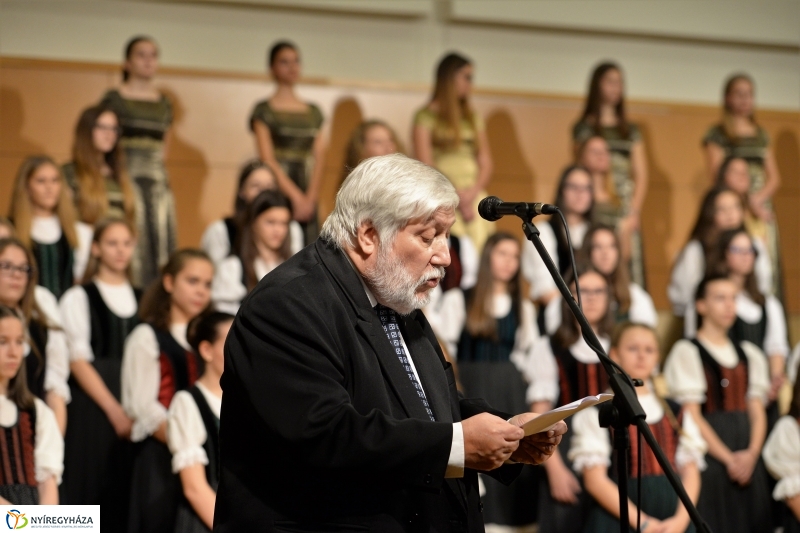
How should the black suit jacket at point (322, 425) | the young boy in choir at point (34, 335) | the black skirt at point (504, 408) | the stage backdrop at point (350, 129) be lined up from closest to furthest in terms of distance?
1. the black suit jacket at point (322, 425)
2. the young boy in choir at point (34, 335)
3. the black skirt at point (504, 408)
4. the stage backdrop at point (350, 129)

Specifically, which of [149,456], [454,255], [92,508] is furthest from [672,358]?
[92,508]

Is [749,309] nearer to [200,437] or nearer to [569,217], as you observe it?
[569,217]

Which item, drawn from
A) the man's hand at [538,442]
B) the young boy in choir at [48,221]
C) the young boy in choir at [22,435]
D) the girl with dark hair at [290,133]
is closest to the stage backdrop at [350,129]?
the girl with dark hair at [290,133]

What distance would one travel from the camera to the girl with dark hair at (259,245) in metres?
4.75

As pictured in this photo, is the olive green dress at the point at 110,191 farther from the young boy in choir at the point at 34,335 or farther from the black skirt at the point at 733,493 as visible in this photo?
the black skirt at the point at 733,493

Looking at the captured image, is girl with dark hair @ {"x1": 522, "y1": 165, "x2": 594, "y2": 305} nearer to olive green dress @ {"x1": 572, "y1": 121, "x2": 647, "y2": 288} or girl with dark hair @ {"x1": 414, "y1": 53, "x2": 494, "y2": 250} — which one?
girl with dark hair @ {"x1": 414, "y1": 53, "x2": 494, "y2": 250}

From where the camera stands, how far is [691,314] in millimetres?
5328

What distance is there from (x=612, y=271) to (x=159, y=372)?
91.0 inches

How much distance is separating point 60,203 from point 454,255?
1913mm

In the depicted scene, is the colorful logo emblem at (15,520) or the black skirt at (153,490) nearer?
the colorful logo emblem at (15,520)

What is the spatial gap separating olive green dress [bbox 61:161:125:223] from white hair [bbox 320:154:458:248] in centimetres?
319

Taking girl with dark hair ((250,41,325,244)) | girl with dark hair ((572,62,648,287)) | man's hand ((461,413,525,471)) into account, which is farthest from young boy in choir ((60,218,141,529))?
girl with dark hair ((572,62,648,287))

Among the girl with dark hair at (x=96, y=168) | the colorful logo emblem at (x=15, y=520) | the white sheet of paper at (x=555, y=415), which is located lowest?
the colorful logo emblem at (x=15, y=520)

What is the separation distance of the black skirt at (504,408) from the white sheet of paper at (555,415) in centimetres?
234
